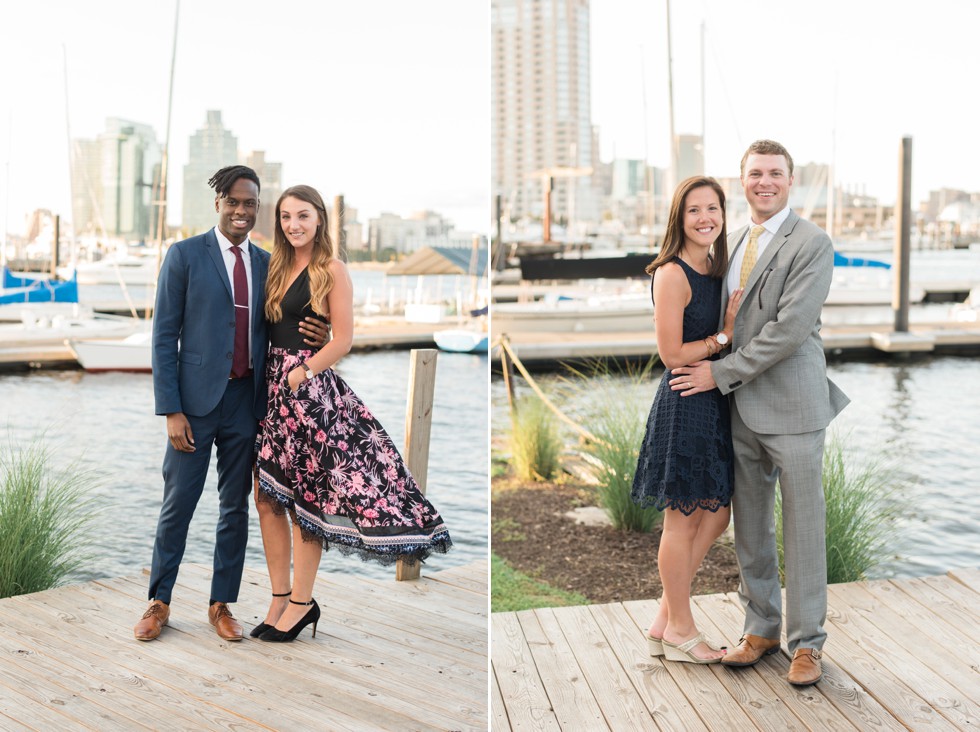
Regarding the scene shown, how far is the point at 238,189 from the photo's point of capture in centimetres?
306

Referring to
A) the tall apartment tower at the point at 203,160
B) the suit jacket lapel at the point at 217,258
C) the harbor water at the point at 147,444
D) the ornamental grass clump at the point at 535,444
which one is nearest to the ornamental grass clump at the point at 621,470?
the harbor water at the point at 147,444

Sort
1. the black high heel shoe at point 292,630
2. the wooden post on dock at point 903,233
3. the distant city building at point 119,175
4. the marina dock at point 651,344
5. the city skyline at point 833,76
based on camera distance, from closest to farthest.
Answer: the black high heel shoe at point 292,630, the wooden post on dock at point 903,233, the marina dock at point 651,344, the city skyline at point 833,76, the distant city building at point 119,175

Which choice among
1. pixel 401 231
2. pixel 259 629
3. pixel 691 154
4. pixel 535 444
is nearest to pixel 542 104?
pixel 401 231

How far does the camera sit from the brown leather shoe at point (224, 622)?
10.4ft

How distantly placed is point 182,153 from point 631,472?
1618 inches

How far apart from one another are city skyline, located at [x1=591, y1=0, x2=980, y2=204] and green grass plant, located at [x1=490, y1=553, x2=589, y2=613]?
20.0 meters

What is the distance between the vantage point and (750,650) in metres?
3.00

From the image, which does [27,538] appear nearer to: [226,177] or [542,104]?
[226,177]

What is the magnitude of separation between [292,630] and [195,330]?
1012 millimetres

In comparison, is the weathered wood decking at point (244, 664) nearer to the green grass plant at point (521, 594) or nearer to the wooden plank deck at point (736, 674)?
the wooden plank deck at point (736, 674)

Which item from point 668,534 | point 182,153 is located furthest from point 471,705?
point 182,153

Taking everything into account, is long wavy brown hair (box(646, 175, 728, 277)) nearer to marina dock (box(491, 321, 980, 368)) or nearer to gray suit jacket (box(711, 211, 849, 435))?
gray suit jacket (box(711, 211, 849, 435))

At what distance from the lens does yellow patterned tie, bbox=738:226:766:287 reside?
9.46 feet

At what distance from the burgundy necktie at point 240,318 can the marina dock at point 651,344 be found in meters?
10.7
